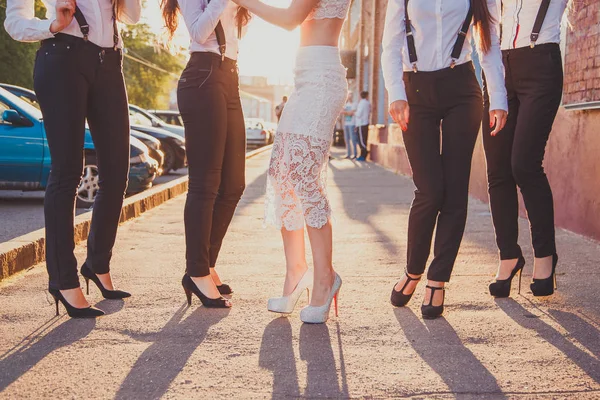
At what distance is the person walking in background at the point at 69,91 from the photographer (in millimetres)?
3969

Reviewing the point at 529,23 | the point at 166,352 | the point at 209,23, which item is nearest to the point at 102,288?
the point at 166,352

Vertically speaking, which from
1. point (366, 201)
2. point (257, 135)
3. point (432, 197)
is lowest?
point (257, 135)

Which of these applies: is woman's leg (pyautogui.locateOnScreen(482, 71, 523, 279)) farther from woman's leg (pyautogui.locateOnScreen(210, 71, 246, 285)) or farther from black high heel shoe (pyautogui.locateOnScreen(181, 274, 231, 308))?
black high heel shoe (pyautogui.locateOnScreen(181, 274, 231, 308))

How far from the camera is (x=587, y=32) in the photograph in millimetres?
6793

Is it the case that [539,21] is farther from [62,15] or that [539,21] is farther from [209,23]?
[62,15]

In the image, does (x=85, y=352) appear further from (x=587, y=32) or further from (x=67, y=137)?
(x=587, y=32)

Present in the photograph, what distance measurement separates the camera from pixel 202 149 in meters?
4.20

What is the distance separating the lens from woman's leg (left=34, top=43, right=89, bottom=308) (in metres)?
3.98

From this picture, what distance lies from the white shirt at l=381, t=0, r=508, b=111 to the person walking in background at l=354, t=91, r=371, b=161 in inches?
717

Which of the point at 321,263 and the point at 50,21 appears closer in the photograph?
the point at 50,21

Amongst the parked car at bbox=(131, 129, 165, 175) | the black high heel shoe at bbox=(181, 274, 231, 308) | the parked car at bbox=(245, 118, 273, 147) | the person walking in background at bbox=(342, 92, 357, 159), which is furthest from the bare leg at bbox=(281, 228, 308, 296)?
the parked car at bbox=(245, 118, 273, 147)

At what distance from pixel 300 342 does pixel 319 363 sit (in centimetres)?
34

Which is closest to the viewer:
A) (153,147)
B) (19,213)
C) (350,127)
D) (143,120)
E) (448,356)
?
(448,356)

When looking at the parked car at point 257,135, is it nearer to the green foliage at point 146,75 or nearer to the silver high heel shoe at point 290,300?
the green foliage at point 146,75
